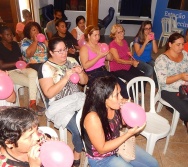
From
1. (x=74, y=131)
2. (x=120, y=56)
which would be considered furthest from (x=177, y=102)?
(x=74, y=131)

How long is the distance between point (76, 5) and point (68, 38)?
4653mm

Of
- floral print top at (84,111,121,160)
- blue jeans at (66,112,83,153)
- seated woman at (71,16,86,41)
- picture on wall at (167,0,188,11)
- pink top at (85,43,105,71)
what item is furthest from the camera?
picture on wall at (167,0,188,11)

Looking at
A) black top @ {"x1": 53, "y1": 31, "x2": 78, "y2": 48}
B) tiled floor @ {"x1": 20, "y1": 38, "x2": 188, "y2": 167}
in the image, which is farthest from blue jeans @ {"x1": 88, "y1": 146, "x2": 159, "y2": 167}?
black top @ {"x1": 53, "y1": 31, "x2": 78, "y2": 48}

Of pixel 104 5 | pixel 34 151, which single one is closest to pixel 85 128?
pixel 34 151

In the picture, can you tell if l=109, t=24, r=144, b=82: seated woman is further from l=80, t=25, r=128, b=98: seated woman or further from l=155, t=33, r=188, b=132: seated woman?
l=155, t=33, r=188, b=132: seated woman

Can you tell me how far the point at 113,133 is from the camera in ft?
5.03

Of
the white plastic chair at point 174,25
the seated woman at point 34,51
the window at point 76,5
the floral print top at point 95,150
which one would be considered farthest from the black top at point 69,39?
the window at point 76,5

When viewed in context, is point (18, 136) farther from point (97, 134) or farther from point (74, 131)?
point (74, 131)

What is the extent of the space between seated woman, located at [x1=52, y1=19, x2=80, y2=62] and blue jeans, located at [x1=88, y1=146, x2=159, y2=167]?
→ 7.25 feet

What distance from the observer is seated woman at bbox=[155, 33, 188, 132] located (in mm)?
Result: 2355

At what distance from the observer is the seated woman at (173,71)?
7.73 feet

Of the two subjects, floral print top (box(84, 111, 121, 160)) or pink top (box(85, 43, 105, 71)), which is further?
pink top (box(85, 43, 105, 71))

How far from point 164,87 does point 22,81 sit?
1.86 meters

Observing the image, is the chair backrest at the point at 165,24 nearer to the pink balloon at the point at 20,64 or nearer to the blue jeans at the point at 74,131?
the pink balloon at the point at 20,64
